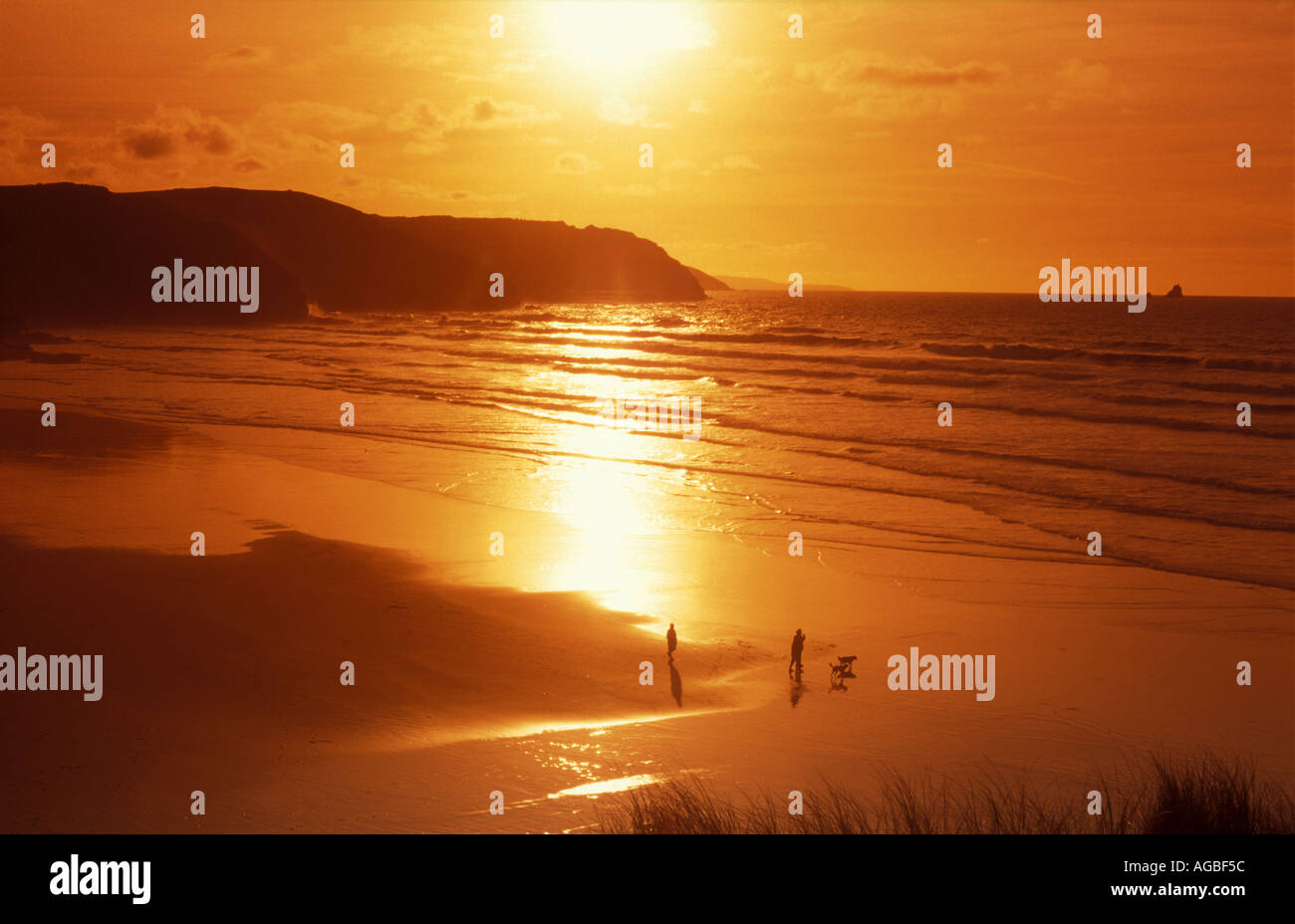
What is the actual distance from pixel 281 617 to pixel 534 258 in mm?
161778

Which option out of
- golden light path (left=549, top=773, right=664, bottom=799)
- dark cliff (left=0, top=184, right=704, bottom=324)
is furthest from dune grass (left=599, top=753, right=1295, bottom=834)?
dark cliff (left=0, top=184, right=704, bottom=324)

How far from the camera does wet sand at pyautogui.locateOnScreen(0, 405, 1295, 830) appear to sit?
8211 millimetres

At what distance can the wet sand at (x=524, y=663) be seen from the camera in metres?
8.21

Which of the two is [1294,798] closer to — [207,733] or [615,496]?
[207,733]

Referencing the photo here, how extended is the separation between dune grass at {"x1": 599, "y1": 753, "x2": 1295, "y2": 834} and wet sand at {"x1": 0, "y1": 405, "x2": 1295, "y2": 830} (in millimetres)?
463

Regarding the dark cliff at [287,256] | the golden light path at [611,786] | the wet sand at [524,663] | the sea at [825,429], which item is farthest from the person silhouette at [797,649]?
the dark cliff at [287,256]

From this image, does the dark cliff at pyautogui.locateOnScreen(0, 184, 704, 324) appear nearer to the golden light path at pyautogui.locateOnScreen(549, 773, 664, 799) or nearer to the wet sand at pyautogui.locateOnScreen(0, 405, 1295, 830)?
the wet sand at pyautogui.locateOnScreen(0, 405, 1295, 830)

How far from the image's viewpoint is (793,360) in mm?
53531

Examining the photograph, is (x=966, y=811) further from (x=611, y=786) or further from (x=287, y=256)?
(x=287, y=256)

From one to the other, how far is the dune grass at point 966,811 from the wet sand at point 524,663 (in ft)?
1.52

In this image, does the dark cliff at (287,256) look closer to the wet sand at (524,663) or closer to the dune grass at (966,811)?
the wet sand at (524,663)

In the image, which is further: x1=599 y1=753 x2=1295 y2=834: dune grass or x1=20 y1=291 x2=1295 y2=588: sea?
x1=20 y1=291 x2=1295 y2=588: sea

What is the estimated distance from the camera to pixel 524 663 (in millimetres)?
11312

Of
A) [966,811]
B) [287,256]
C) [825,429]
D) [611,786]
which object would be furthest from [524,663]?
[287,256]
